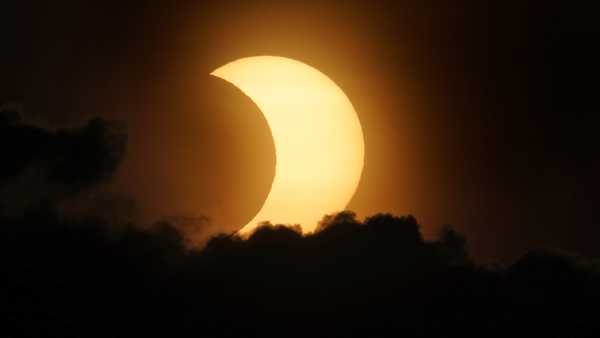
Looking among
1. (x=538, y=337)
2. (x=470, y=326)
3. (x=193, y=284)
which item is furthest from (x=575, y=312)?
(x=193, y=284)

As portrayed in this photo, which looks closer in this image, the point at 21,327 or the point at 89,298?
the point at 21,327

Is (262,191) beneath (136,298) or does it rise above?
above

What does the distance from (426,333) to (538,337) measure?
9.01 m

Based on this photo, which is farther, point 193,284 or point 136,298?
point 136,298

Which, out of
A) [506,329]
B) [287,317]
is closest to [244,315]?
[287,317]

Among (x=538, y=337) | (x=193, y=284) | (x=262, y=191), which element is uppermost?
(x=262, y=191)

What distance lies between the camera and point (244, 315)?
63125 millimetres

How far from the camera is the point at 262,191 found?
60.1m

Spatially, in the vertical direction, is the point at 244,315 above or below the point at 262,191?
below

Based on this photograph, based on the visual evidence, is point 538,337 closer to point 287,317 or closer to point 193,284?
point 287,317

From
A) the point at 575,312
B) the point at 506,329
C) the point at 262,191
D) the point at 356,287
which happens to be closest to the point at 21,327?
the point at 262,191

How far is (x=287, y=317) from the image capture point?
62.6m

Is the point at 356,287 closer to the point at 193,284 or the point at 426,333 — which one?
the point at 426,333

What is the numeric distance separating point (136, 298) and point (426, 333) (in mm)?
23340
